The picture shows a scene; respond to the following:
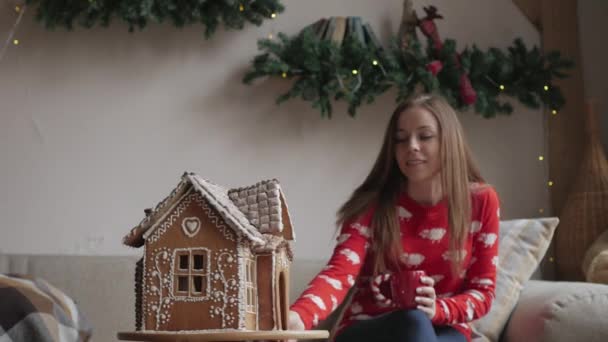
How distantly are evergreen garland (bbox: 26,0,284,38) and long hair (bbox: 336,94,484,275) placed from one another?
933 millimetres

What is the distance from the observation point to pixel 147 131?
8.87ft

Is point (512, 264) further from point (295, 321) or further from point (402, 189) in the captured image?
point (295, 321)

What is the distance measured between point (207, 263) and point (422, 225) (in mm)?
869

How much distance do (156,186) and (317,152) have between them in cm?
60

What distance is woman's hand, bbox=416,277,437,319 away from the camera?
1.56 meters

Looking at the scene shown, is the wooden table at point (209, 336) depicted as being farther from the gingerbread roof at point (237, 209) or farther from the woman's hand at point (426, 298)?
the woman's hand at point (426, 298)

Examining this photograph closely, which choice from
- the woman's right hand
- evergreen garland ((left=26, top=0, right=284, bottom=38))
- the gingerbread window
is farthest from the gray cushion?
evergreen garland ((left=26, top=0, right=284, bottom=38))

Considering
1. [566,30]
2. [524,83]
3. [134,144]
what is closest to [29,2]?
[134,144]

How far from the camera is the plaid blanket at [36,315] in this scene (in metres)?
1.66

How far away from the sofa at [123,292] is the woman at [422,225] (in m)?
0.19

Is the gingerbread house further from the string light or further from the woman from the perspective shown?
the string light

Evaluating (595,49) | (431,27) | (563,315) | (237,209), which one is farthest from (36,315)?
(595,49)

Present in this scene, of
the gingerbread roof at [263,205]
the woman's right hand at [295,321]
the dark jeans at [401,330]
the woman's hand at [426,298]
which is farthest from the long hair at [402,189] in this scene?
the gingerbread roof at [263,205]

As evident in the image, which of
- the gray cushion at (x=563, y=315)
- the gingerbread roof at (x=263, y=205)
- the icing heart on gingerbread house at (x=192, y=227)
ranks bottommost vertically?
the gray cushion at (x=563, y=315)
